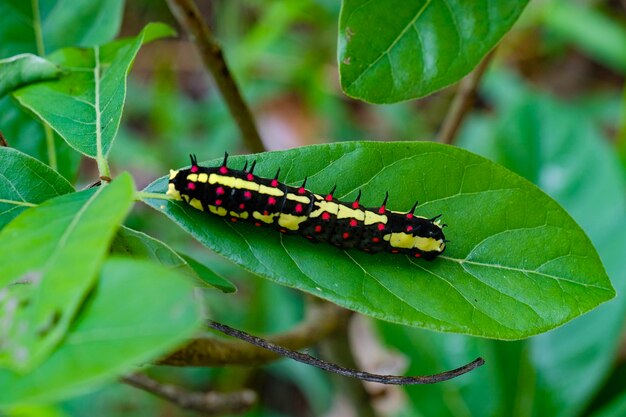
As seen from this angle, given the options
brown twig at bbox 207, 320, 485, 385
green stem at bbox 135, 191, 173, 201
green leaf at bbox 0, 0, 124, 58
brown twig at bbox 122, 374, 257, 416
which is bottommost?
brown twig at bbox 207, 320, 485, 385

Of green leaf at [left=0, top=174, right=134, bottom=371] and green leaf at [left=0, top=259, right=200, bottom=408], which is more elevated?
green leaf at [left=0, top=174, right=134, bottom=371]

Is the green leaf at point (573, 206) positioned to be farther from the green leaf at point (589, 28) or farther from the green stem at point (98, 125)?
the green stem at point (98, 125)

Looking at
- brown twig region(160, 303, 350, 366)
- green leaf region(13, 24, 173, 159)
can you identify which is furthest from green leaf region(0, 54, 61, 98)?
brown twig region(160, 303, 350, 366)

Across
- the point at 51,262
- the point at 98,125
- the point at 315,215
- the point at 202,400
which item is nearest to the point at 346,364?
the point at 202,400

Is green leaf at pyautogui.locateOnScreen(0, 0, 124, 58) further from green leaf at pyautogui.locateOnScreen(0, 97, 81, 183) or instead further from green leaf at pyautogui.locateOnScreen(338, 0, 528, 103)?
green leaf at pyautogui.locateOnScreen(338, 0, 528, 103)

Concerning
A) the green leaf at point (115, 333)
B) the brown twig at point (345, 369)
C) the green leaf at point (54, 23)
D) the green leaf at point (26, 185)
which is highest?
the green leaf at point (54, 23)

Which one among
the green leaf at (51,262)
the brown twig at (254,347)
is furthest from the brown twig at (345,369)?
the green leaf at (51,262)
